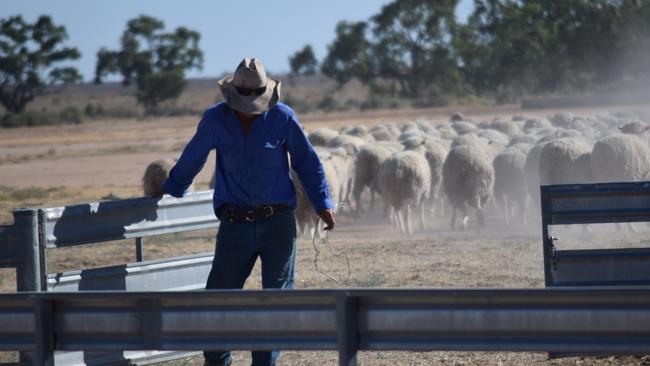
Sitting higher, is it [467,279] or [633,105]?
[633,105]

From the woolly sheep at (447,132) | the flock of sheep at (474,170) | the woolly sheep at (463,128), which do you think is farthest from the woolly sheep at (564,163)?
the woolly sheep at (463,128)

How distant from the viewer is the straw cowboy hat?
6445mm

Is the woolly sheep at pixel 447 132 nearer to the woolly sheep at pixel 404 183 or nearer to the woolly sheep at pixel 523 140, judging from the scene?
the woolly sheep at pixel 523 140

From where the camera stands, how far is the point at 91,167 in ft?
126

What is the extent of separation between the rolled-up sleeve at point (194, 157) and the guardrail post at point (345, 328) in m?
1.82

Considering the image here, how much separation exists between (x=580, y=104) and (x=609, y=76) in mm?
16450

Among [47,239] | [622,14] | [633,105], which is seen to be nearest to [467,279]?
[47,239]

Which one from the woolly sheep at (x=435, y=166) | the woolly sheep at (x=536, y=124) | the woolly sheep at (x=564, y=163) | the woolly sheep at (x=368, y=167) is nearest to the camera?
the woolly sheep at (x=564, y=163)

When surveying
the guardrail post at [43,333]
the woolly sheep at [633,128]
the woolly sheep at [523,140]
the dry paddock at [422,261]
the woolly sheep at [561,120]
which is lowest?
the dry paddock at [422,261]

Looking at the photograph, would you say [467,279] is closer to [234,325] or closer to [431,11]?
[234,325]

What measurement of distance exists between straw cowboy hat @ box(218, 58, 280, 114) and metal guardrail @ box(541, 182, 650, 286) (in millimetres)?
1967

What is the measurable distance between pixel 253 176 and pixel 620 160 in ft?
38.8

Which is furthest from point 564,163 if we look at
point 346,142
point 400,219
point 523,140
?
point 346,142

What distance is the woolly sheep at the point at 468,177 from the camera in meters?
19.8
